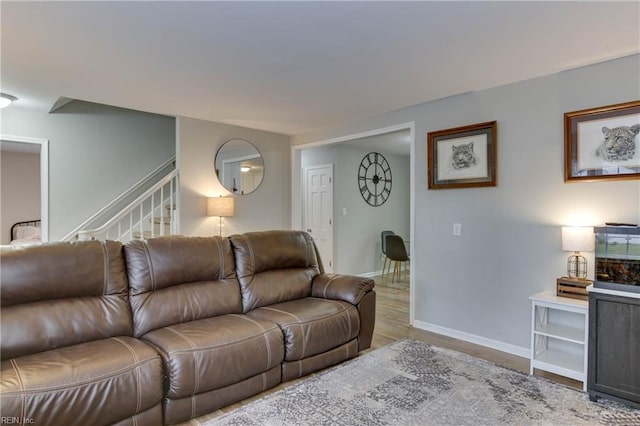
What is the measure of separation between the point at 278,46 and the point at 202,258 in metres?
1.60

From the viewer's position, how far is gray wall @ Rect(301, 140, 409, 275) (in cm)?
616

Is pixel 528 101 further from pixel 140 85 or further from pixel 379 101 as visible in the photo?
pixel 140 85

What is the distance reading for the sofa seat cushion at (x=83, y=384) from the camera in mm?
1551

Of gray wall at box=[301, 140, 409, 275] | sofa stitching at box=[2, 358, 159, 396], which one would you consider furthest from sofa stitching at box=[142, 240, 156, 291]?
gray wall at box=[301, 140, 409, 275]

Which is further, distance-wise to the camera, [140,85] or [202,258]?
[140,85]

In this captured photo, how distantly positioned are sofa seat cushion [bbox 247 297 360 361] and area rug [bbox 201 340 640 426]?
0.20 meters

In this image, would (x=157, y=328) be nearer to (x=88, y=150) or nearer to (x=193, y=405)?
(x=193, y=405)

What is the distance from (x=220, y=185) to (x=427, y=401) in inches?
141

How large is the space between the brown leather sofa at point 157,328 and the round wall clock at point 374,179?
3640 millimetres

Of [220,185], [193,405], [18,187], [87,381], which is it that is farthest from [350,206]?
[18,187]

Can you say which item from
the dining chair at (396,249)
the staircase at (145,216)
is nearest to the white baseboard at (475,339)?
the dining chair at (396,249)

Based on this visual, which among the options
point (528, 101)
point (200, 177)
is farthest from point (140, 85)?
point (528, 101)

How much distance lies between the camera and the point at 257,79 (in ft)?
10.1

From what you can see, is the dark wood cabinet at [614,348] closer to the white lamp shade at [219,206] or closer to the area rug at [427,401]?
the area rug at [427,401]
